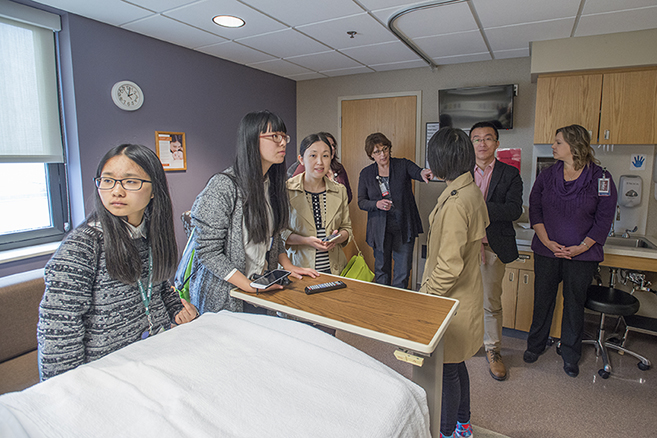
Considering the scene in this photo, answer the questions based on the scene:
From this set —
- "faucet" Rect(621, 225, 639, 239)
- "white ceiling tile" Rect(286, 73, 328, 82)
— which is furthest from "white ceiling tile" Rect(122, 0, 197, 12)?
"faucet" Rect(621, 225, 639, 239)

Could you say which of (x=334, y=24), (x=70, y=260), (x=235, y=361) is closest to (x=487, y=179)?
(x=334, y=24)

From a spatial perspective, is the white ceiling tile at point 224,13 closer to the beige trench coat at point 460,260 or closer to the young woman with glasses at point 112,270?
the young woman with glasses at point 112,270

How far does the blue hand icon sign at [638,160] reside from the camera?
328 centimetres

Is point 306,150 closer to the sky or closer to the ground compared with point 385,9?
closer to the ground

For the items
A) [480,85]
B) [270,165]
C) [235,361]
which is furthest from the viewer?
[480,85]

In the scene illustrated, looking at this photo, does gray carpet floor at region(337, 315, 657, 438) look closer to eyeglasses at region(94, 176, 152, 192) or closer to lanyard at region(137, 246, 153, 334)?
lanyard at region(137, 246, 153, 334)

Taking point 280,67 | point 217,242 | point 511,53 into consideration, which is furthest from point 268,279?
point 511,53

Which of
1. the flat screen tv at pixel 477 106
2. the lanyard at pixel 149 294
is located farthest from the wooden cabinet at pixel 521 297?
the lanyard at pixel 149 294

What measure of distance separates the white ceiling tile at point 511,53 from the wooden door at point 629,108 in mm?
737

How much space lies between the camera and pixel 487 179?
281 cm

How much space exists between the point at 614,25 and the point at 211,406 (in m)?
3.51

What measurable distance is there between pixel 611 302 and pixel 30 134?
4.06m

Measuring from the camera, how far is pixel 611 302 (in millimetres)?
2602

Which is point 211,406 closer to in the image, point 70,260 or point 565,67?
point 70,260
